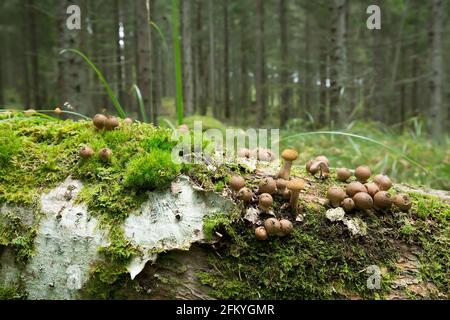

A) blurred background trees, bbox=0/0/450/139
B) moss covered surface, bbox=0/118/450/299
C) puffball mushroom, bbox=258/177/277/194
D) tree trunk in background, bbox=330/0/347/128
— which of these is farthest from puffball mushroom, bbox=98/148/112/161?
tree trunk in background, bbox=330/0/347/128

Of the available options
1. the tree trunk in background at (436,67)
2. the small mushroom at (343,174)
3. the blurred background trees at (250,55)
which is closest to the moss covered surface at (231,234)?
the small mushroom at (343,174)

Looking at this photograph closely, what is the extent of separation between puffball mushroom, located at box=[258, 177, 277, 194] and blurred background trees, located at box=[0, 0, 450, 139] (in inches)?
61.9

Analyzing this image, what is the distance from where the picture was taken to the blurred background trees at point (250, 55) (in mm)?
7227

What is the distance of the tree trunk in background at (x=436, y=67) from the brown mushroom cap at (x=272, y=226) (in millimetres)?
8737

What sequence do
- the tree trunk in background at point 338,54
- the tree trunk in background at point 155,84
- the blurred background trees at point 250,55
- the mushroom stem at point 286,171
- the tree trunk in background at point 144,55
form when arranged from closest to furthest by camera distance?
the mushroom stem at point 286,171 < the tree trunk in background at point 144,55 < the tree trunk in background at point 155,84 < the blurred background trees at point 250,55 < the tree trunk in background at point 338,54

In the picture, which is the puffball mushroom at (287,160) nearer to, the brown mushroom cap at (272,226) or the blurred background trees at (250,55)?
the brown mushroom cap at (272,226)

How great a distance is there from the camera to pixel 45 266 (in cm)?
162

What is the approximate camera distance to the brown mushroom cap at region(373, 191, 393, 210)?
181cm

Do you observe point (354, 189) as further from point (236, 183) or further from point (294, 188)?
point (236, 183)

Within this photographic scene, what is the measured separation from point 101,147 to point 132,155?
8.1 inches

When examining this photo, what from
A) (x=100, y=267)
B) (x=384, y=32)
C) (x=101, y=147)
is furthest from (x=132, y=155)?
(x=384, y=32)

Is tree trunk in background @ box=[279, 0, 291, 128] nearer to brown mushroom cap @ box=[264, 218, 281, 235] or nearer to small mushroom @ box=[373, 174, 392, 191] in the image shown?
small mushroom @ box=[373, 174, 392, 191]

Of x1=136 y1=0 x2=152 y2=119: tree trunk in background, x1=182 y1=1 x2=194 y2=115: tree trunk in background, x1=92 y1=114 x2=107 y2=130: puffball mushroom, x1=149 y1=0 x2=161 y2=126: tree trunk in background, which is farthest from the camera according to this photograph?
x1=182 y1=1 x2=194 y2=115: tree trunk in background
